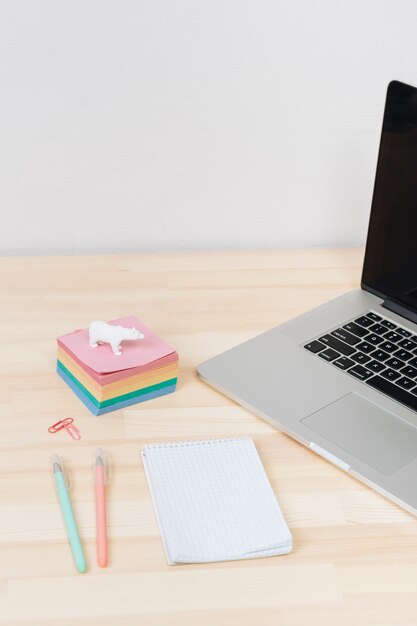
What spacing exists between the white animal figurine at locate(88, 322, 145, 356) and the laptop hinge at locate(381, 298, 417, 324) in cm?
36

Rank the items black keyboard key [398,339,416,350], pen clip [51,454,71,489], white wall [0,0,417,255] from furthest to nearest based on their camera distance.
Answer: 1. white wall [0,0,417,255]
2. black keyboard key [398,339,416,350]
3. pen clip [51,454,71,489]

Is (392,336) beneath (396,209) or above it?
beneath

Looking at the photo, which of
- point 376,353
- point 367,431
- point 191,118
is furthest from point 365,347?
point 191,118

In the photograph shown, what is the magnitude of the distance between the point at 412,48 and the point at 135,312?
0.54 m

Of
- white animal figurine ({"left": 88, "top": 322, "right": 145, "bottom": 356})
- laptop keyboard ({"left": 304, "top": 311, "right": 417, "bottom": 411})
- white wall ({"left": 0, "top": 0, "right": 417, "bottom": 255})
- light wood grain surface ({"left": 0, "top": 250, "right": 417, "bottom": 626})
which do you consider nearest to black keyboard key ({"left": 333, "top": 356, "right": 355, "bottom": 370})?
laptop keyboard ({"left": 304, "top": 311, "right": 417, "bottom": 411})

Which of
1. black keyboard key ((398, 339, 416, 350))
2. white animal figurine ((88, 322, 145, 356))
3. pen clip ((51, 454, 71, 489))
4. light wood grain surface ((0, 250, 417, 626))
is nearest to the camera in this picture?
light wood grain surface ((0, 250, 417, 626))

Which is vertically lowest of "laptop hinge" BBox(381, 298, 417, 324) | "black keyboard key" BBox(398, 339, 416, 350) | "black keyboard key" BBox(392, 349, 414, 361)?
"black keyboard key" BBox(392, 349, 414, 361)

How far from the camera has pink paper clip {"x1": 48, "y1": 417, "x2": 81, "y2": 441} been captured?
94 cm

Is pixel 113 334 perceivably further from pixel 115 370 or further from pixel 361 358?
pixel 361 358

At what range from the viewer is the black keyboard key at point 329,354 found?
1.07 meters

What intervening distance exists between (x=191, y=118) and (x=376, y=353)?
43 cm

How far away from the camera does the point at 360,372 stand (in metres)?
1.04

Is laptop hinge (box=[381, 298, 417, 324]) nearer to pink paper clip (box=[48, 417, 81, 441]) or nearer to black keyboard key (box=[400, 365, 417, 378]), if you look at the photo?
black keyboard key (box=[400, 365, 417, 378])

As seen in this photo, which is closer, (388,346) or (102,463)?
(102,463)
